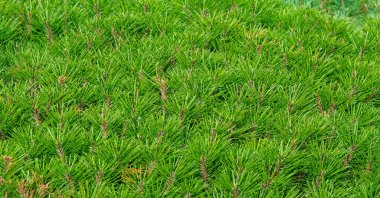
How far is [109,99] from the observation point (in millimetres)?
2877

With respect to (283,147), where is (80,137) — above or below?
above

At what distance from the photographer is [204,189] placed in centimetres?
243

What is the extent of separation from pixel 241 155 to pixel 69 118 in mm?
785

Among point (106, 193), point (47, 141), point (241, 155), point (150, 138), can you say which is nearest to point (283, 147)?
point (241, 155)

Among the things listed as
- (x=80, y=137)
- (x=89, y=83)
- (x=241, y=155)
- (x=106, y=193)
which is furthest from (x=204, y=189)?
(x=89, y=83)

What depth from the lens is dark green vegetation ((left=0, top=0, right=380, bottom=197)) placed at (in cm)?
241

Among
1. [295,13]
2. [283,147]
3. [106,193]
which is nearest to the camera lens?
[106,193]

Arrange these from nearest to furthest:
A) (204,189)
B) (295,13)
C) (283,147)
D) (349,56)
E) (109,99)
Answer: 1. (204,189)
2. (283,147)
3. (109,99)
4. (349,56)
5. (295,13)

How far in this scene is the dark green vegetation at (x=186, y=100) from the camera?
2.41m

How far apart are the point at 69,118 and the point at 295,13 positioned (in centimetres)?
173

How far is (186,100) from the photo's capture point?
9.29 ft

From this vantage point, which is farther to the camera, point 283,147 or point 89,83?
point 89,83

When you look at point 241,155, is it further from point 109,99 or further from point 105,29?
point 105,29

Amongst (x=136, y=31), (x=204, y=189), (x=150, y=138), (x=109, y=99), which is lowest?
(x=204, y=189)
